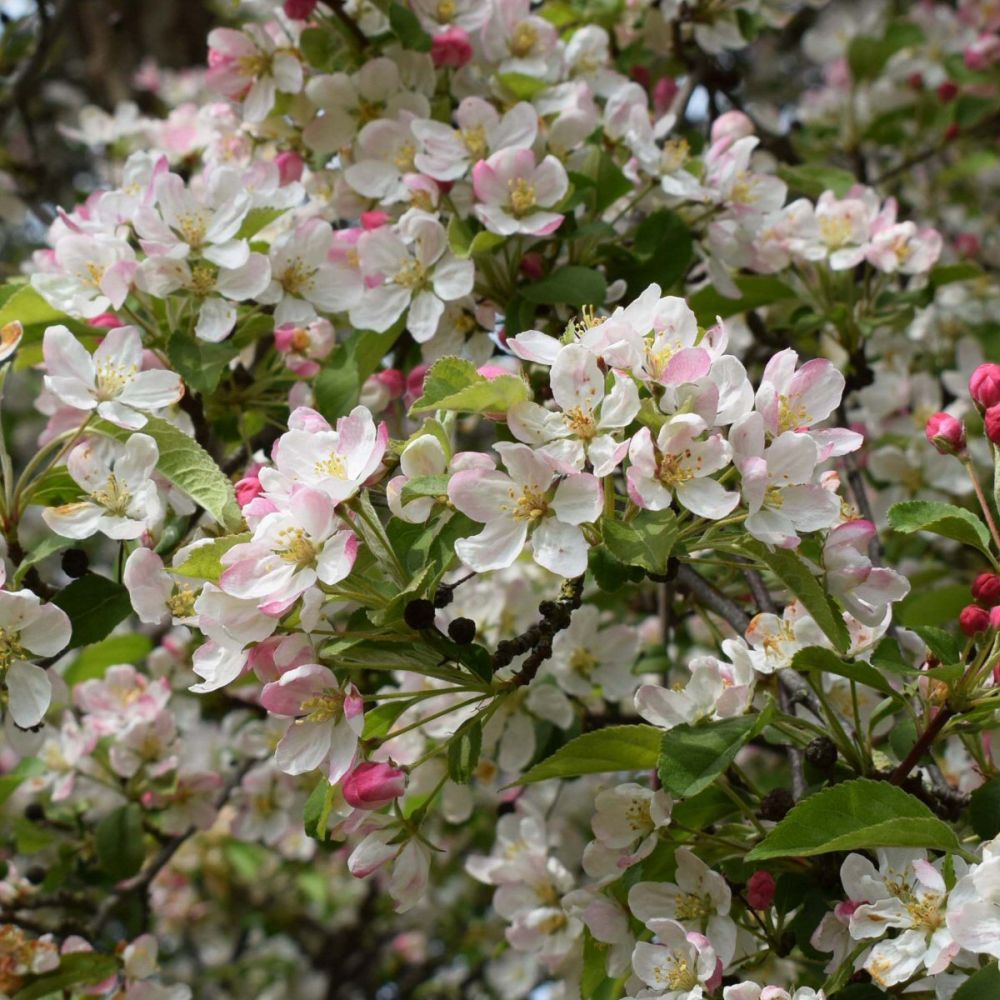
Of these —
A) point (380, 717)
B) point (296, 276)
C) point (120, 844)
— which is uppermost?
point (296, 276)

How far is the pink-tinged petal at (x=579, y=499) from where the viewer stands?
4.06ft

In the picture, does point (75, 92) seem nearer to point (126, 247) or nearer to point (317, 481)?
point (126, 247)

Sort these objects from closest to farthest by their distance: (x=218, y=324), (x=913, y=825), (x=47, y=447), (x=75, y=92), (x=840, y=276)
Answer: (x=913, y=825)
(x=47, y=447)
(x=218, y=324)
(x=840, y=276)
(x=75, y=92)

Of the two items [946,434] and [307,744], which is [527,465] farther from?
[946,434]

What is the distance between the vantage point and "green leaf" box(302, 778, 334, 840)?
1.33 metres

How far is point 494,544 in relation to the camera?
1.25 meters

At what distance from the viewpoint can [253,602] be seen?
1238 mm

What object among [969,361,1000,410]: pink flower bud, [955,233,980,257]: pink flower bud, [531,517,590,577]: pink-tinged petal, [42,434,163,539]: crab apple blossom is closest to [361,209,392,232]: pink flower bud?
[42,434,163,539]: crab apple blossom

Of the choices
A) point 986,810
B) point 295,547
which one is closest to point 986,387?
point 986,810

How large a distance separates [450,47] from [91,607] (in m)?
1.02

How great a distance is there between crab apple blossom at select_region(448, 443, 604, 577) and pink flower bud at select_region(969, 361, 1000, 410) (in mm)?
487

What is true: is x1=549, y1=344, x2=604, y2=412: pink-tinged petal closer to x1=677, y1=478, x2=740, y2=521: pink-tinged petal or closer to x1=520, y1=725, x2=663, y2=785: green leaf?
x1=677, y1=478, x2=740, y2=521: pink-tinged petal

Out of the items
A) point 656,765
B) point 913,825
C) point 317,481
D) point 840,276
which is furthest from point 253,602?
point 840,276

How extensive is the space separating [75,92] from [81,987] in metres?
3.35
